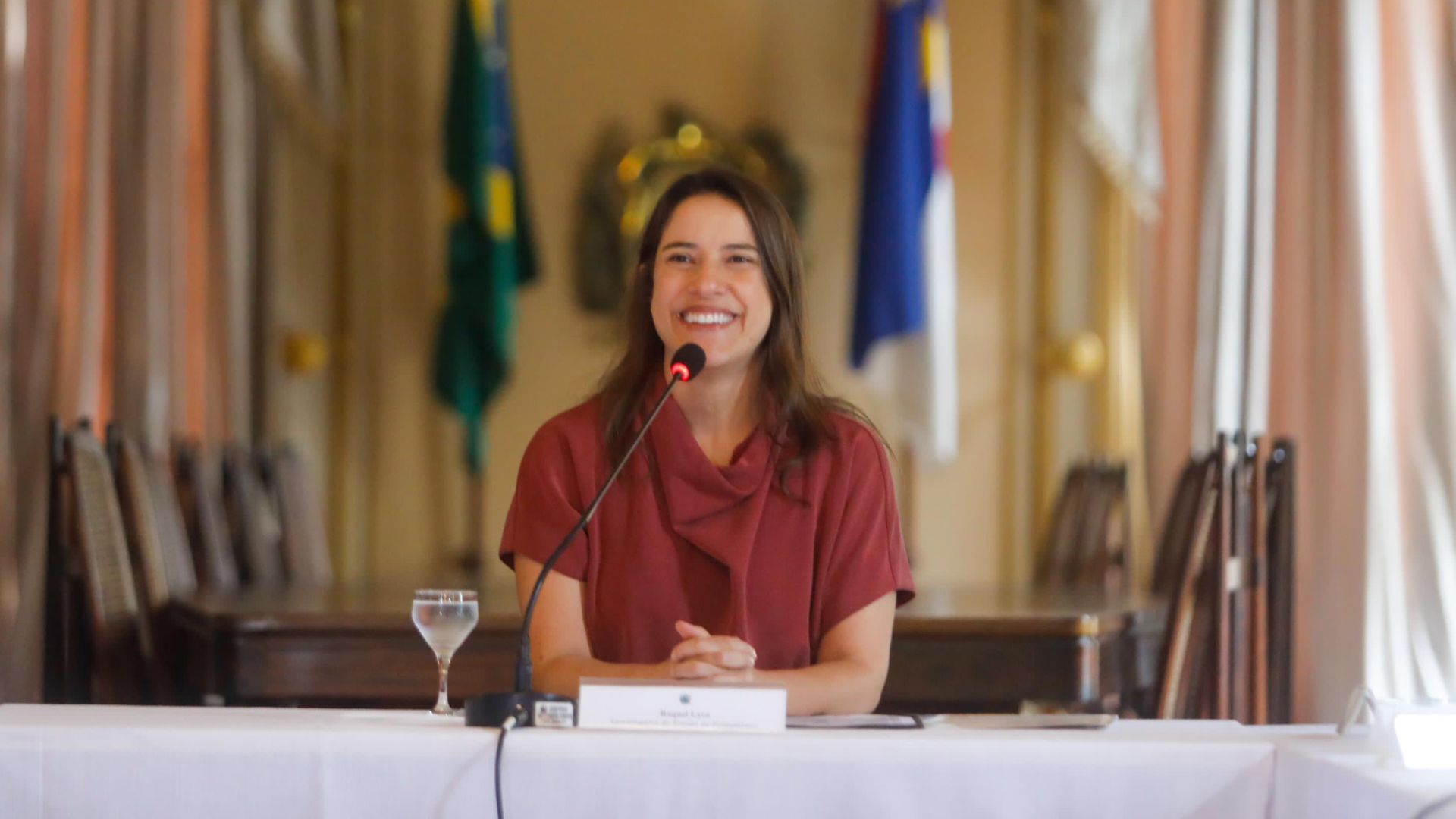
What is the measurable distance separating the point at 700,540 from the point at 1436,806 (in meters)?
1.06

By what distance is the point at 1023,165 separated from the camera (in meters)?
5.73

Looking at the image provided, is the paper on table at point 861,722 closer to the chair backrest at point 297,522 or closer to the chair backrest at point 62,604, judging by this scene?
the chair backrest at point 62,604

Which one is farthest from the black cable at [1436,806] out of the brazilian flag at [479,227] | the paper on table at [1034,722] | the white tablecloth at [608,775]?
the brazilian flag at [479,227]

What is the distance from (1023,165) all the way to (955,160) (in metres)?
0.24

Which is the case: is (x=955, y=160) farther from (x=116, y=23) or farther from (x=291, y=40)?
→ (x=116, y=23)

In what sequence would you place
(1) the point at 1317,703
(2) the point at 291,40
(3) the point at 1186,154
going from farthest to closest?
(2) the point at 291,40, (3) the point at 1186,154, (1) the point at 1317,703

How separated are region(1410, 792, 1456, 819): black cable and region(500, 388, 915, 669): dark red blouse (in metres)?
0.98

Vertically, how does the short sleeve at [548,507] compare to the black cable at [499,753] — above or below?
above

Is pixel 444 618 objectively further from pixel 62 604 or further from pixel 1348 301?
pixel 1348 301

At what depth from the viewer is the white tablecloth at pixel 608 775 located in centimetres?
148

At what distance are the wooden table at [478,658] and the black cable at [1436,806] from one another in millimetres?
1627

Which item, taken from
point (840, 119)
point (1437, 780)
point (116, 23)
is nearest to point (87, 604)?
point (116, 23)

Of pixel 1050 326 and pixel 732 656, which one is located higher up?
pixel 1050 326

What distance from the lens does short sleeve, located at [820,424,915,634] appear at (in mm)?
2176
